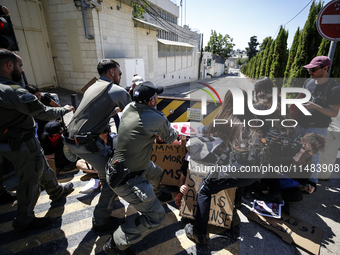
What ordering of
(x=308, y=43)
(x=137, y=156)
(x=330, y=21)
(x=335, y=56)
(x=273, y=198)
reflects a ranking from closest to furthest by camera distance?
(x=137, y=156)
(x=273, y=198)
(x=330, y=21)
(x=335, y=56)
(x=308, y=43)

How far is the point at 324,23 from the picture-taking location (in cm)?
315

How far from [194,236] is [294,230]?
133cm

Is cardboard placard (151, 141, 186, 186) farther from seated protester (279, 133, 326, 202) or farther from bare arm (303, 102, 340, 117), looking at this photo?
bare arm (303, 102, 340, 117)

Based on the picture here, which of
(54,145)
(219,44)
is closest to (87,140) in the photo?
(54,145)

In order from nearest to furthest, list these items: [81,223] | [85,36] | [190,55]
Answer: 1. [81,223]
2. [85,36]
3. [190,55]

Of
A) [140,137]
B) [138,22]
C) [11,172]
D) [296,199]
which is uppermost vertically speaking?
[138,22]

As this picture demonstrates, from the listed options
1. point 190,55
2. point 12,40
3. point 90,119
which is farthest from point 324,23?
point 190,55

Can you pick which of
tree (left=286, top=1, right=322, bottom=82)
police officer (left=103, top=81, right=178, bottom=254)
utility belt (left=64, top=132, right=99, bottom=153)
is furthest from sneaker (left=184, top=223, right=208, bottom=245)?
tree (left=286, top=1, right=322, bottom=82)

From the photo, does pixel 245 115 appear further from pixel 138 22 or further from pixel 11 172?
pixel 138 22

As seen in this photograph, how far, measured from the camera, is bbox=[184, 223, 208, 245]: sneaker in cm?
221

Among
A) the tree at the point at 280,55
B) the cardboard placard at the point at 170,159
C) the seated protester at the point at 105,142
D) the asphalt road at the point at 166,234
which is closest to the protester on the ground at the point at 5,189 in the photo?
the asphalt road at the point at 166,234

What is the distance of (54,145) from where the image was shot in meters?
3.79

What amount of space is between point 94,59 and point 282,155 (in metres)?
9.25

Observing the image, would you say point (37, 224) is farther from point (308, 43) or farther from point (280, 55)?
point (280, 55)
